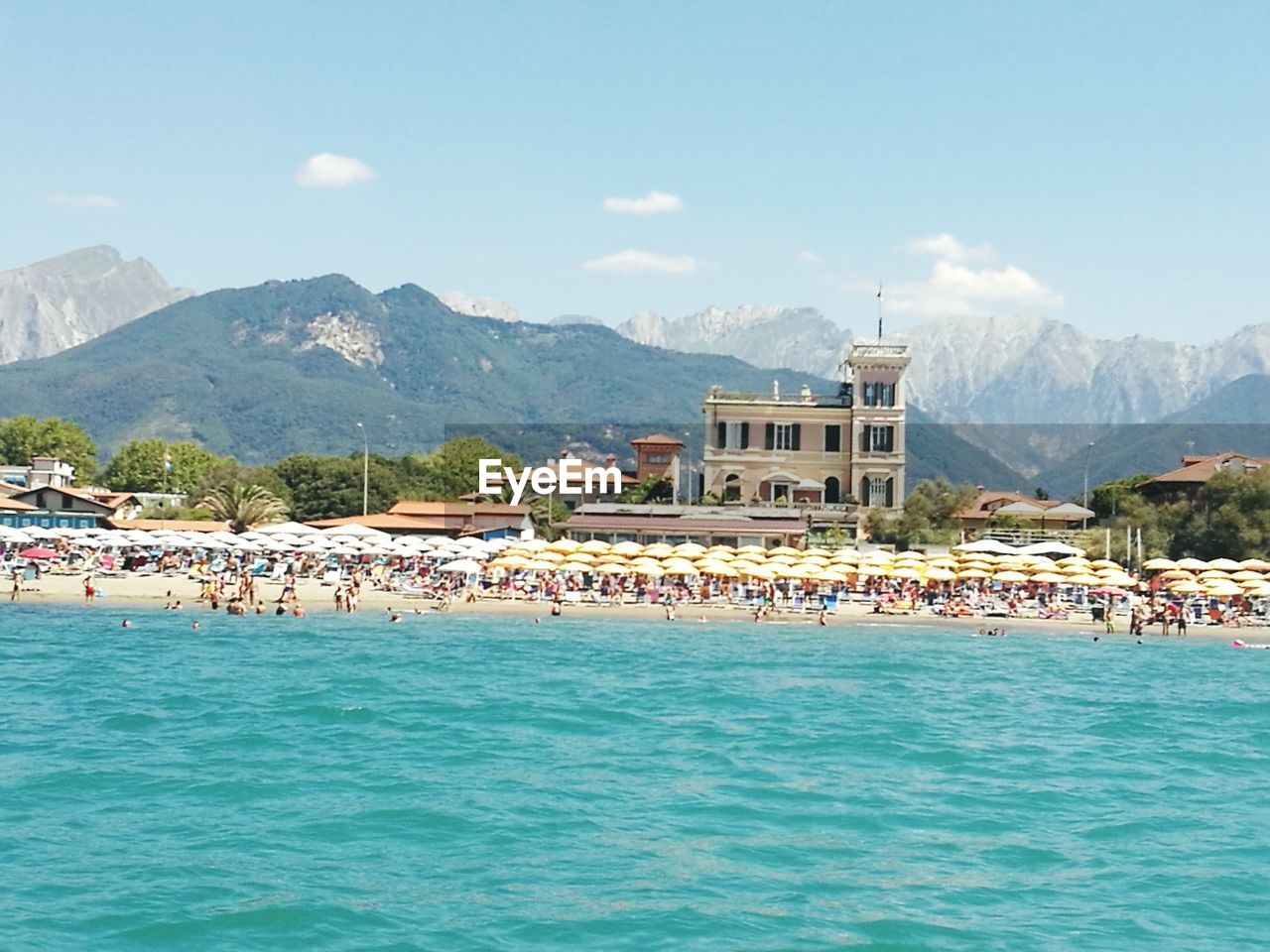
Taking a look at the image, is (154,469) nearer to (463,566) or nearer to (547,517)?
(547,517)

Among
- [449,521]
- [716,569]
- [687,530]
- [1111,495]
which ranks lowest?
[716,569]

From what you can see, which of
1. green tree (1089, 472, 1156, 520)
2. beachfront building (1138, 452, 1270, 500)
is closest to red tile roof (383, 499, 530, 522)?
green tree (1089, 472, 1156, 520)

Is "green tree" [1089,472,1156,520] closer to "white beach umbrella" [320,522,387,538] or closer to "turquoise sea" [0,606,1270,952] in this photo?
"white beach umbrella" [320,522,387,538]

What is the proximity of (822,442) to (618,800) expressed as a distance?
55.7 metres

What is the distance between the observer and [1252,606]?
4812cm

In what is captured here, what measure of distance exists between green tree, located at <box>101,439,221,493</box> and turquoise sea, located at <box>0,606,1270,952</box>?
6624cm

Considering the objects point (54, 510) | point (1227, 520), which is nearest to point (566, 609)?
point (1227, 520)

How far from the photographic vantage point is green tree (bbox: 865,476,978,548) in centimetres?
6531

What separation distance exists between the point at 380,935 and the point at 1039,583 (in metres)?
38.8

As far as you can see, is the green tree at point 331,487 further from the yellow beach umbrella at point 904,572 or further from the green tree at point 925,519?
the yellow beach umbrella at point 904,572

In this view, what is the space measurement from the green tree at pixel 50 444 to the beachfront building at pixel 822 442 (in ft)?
185

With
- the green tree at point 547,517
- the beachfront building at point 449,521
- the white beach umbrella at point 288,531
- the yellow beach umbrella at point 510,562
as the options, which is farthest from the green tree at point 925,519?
the white beach umbrella at point 288,531

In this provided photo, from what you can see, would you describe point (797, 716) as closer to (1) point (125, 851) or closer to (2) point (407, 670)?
(2) point (407, 670)

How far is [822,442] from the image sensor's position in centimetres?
7612
